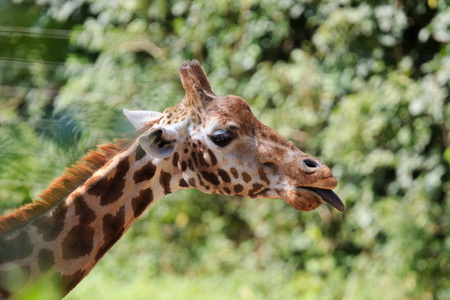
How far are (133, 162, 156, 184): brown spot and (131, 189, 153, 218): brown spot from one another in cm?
5

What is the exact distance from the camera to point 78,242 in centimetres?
246

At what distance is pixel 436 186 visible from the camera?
18.0 feet

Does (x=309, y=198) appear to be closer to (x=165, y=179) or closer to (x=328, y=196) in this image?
(x=328, y=196)

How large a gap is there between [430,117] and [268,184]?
3471 millimetres

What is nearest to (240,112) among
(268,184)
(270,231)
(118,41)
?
(268,184)

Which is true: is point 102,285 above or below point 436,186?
below

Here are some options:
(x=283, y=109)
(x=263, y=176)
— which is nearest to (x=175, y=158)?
(x=263, y=176)

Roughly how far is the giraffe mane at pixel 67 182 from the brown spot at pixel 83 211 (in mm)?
58

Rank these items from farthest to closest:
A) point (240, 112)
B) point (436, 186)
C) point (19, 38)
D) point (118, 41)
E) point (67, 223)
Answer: point (118, 41) → point (19, 38) → point (436, 186) → point (240, 112) → point (67, 223)

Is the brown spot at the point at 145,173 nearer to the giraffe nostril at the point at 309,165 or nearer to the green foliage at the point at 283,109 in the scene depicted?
the giraffe nostril at the point at 309,165

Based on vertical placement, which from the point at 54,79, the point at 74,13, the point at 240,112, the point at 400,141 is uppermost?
the point at 240,112

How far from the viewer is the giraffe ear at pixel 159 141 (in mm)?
2436

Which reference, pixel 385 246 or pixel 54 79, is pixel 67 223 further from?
pixel 54 79

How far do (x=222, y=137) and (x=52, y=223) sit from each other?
29.3 inches
